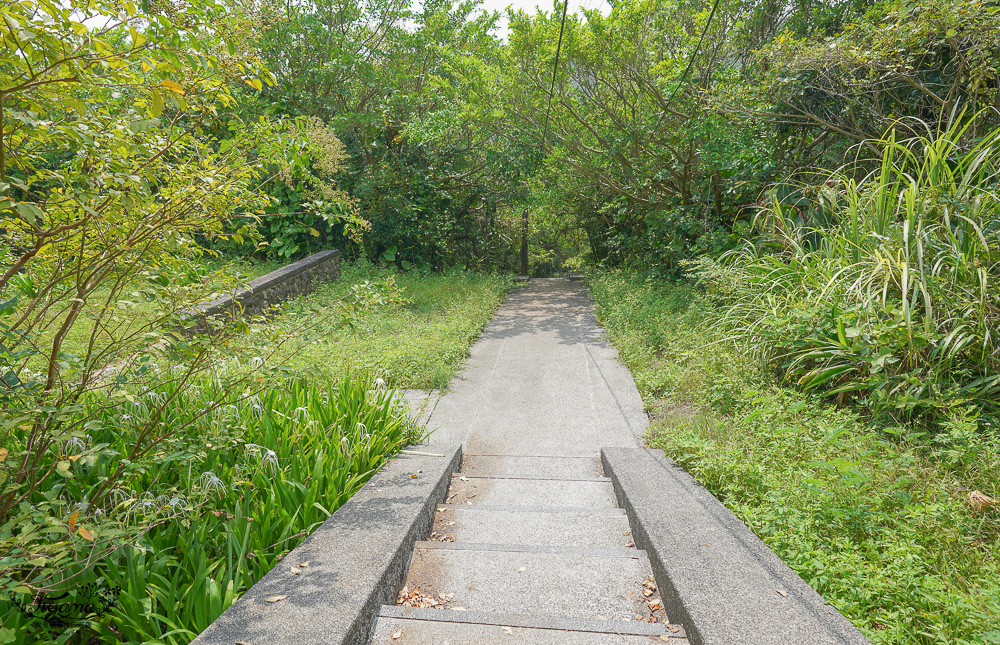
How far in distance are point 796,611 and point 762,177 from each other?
665cm

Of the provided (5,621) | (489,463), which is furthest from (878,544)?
(5,621)

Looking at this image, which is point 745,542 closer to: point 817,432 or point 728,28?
point 817,432

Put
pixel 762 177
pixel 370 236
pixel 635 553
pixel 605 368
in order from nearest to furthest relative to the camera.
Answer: pixel 635 553 < pixel 605 368 < pixel 762 177 < pixel 370 236

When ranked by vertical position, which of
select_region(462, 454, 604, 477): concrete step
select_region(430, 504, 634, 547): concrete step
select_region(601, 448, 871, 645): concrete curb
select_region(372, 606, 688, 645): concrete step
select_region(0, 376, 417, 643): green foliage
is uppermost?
select_region(0, 376, 417, 643): green foliage

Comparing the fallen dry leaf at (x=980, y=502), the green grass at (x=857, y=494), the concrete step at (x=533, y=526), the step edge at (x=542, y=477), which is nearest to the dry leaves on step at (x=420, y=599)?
the concrete step at (x=533, y=526)

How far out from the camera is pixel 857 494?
8.01ft

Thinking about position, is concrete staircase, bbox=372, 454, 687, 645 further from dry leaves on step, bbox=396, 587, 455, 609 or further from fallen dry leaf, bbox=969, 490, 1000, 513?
fallen dry leaf, bbox=969, 490, 1000, 513

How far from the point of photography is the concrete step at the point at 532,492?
3.08 metres

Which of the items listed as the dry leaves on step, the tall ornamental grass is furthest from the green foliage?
the tall ornamental grass

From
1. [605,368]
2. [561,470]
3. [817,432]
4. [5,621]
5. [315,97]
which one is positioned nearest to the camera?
[5,621]

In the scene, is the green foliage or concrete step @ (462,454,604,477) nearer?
the green foliage

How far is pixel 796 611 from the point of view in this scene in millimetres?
1741

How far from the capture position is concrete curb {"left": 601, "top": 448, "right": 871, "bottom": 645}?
65.4 inches

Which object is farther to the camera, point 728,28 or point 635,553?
point 728,28
